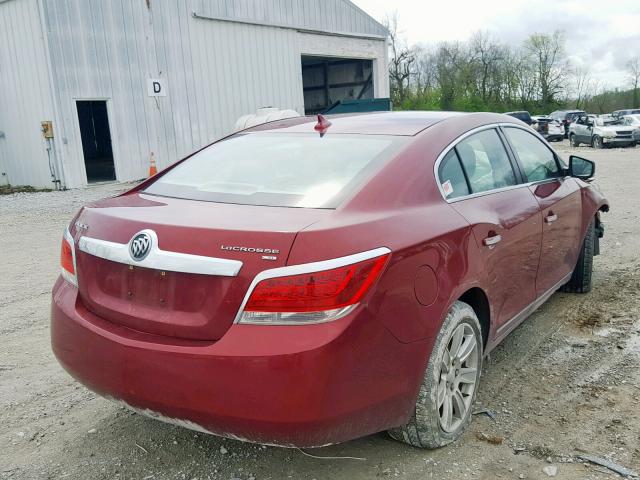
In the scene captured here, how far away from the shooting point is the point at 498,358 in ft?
12.7

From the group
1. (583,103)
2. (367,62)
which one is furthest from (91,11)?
(583,103)

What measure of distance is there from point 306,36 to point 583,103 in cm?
5683

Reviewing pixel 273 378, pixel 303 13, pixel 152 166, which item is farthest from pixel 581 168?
pixel 303 13

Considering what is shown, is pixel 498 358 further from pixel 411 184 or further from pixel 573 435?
pixel 411 184

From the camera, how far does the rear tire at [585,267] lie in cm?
484

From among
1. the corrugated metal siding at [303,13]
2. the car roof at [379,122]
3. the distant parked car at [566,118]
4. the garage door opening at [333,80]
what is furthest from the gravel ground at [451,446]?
the distant parked car at [566,118]

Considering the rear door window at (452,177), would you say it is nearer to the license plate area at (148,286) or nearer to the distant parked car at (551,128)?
the license plate area at (148,286)

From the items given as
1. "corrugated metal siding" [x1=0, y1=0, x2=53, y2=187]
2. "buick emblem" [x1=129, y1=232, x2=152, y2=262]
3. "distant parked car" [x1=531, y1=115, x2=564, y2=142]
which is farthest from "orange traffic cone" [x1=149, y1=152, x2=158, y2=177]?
"distant parked car" [x1=531, y1=115, x2=564, y2=142]

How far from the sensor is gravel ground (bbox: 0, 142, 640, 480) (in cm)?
273

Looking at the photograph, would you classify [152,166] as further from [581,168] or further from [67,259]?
[67,259]

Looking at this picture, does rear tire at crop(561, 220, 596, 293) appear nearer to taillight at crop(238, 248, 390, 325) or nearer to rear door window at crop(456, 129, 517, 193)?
rear door window at crop(456, 129, 517, 193)

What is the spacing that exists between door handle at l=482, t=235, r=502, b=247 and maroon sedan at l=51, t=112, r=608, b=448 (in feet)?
0.04

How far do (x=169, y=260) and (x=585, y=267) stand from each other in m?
3.81

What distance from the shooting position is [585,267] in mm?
4906
